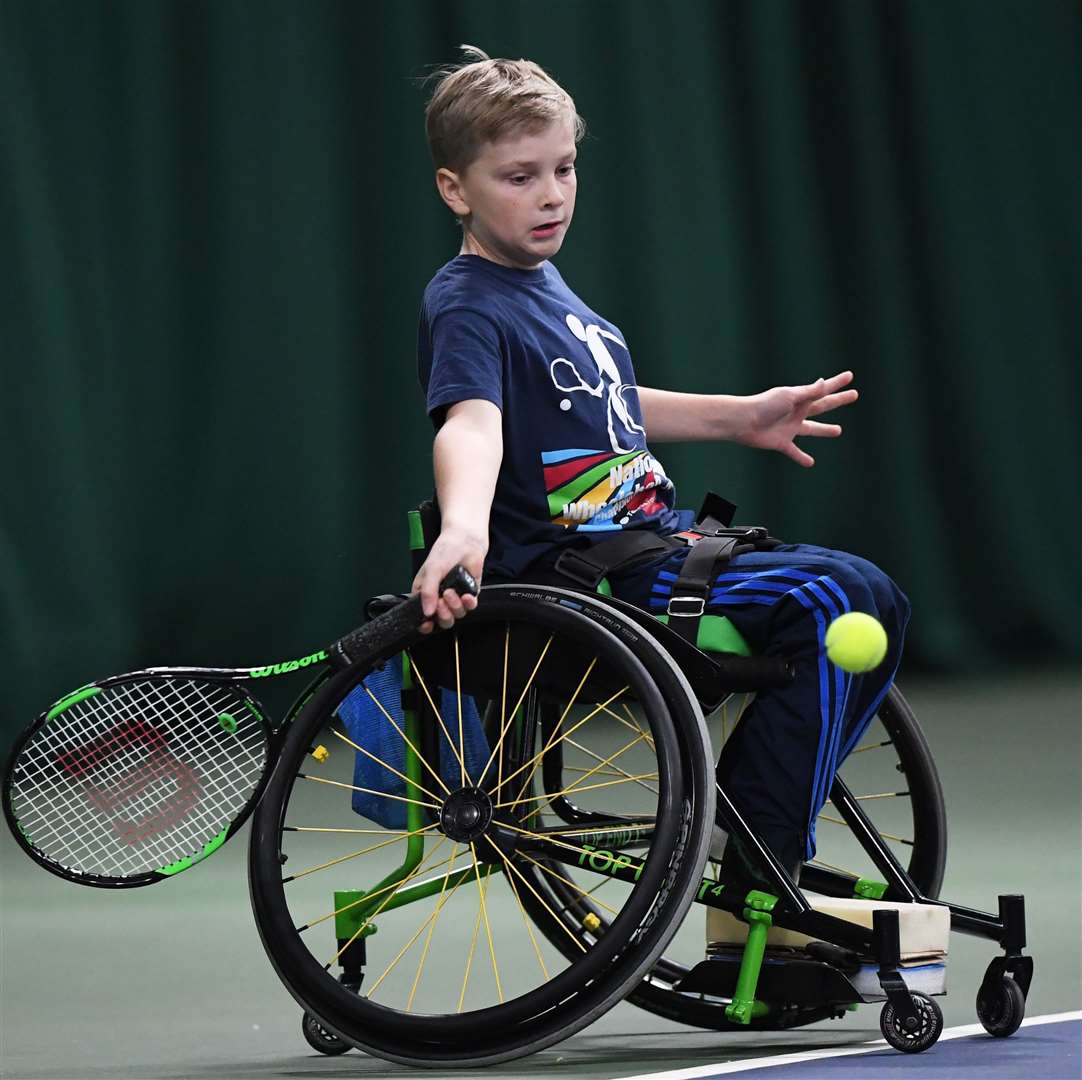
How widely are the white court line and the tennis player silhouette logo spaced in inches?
23.2

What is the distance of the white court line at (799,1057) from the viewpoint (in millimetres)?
1707

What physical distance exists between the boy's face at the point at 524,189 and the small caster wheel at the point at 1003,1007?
82cm

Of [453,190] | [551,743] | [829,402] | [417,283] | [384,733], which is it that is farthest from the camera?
[417,283]

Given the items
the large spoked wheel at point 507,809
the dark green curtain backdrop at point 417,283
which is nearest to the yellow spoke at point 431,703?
the large spoked wheel at point 507,809

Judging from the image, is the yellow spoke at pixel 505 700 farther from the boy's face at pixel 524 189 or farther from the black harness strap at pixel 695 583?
the boy's face at pixel 524 189

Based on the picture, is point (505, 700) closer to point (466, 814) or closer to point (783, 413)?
point (466, 814)

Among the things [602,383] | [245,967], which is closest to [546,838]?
[602,383]

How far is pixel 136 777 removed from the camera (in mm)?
1995

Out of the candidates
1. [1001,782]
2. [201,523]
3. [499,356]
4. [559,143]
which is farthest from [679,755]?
[201,523]

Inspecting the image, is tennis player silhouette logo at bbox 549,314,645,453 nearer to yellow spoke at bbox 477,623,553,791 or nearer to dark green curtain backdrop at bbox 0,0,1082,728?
yellow spoke at bbox 477,623,553,791

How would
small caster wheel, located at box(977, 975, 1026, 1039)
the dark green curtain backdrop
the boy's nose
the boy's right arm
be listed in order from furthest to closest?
1. the dark green curtain backdrop
2. the boy's nose
3. small caster wheel, located at box(977, 975, 1026, 1039)
4. the boy's right arm

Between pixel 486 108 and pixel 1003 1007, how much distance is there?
3.24 feet

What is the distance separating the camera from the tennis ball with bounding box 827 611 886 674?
173 cm

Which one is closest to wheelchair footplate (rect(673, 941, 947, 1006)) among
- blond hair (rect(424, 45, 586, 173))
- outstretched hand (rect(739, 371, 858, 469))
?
outstretched hand (rect(739, 371, 858, 469))
